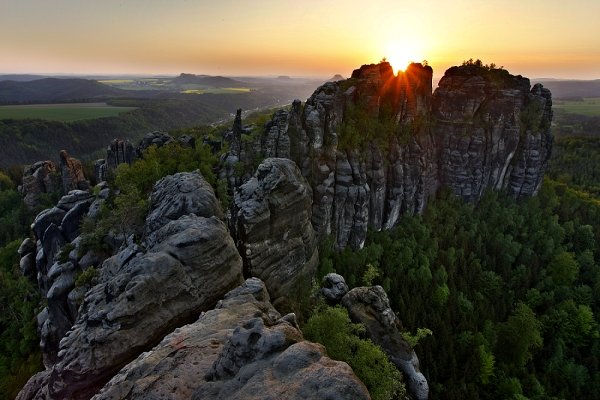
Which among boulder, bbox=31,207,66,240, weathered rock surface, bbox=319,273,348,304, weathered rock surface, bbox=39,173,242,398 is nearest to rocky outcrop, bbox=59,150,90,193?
boulder, bbox=31,207,66,240

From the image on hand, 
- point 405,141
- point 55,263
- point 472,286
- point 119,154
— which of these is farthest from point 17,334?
point 405,141

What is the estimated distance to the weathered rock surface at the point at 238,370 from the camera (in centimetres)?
1339

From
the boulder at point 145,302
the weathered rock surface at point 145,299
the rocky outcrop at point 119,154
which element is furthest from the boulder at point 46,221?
the boulder at point 145,302

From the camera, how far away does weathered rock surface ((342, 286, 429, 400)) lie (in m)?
29.3

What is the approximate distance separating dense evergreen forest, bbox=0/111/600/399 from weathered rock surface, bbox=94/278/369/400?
35.0 ft

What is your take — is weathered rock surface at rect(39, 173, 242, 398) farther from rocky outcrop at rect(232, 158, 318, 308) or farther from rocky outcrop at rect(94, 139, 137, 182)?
rocky outcrop at rect(94, 139, 137, 182)

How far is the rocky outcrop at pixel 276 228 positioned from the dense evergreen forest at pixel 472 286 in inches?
232

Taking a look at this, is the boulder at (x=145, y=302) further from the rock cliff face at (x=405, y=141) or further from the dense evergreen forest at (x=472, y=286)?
the rock cliff face at (x=405, y=141)

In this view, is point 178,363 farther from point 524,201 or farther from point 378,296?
point 524,201

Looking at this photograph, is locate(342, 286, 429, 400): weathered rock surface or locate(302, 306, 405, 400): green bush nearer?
locate(302, 306, 405, 400): green bush

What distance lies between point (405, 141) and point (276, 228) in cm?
4611

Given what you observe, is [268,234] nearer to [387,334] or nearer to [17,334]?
[387,334]

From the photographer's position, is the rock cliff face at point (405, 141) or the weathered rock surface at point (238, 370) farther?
the rock cliff face at point (405, 141)

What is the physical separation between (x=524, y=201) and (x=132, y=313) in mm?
90582
